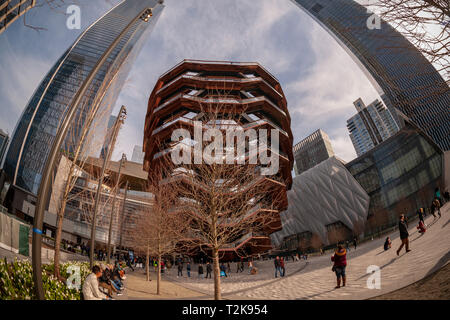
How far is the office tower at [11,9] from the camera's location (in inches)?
162

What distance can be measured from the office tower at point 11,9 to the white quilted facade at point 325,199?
1299 cm

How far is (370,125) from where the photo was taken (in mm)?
6898

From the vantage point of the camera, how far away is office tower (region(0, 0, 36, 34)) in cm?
411

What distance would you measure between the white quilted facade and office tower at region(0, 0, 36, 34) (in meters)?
13.0

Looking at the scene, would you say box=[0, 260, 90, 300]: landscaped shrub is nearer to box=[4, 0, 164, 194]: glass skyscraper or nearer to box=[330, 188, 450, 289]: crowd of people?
box=[4, 0, 164, 194]: glass skyscraper

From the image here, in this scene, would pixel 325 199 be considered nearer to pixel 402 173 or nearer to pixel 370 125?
pixel 402 173

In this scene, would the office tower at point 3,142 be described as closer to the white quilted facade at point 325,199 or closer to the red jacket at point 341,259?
the red jacket at point 341,259

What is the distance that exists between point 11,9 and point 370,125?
445 inches

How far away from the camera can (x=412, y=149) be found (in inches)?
269

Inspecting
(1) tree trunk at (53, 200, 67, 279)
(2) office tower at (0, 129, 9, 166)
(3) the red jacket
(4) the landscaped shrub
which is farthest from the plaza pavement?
(2) office tower at (0, 129, 9, 166)

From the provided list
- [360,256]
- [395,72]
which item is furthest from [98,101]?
[360,256]

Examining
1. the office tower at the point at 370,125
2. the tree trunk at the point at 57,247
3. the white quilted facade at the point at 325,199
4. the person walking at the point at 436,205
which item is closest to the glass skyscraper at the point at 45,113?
the tree trunk at the point at 57,247
